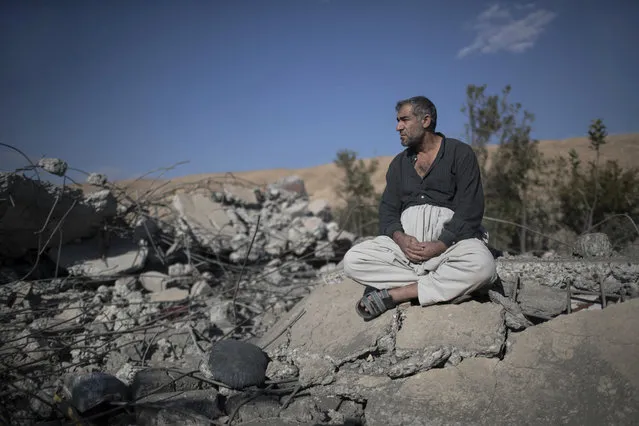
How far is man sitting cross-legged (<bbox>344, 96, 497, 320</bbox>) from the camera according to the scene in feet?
9.70

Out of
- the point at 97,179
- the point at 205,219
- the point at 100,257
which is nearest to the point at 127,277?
the point at 100,257

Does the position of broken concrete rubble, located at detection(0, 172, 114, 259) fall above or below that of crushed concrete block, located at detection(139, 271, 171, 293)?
above

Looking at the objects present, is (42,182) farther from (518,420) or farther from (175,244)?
(518,420)

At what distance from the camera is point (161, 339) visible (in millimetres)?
4016

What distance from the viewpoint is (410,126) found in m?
3.21

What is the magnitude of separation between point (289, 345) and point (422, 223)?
1.42 m

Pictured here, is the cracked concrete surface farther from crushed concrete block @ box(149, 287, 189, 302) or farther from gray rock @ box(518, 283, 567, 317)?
crushed concrete block @ box(149, 287, 189, 302)

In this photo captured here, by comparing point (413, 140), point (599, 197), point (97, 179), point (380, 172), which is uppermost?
point (413, 140)

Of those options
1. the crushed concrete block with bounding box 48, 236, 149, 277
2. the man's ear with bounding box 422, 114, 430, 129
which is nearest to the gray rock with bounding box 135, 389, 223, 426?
the man's ear with bounding box 422, 114, 430, 129

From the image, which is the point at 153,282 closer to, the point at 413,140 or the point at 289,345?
the point at 289,345

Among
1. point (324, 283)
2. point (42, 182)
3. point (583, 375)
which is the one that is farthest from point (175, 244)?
point (583, 375)

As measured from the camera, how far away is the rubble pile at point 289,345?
247 centimetres

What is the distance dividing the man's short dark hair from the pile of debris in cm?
162

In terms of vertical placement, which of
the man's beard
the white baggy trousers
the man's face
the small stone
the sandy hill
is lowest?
the sandy hill
